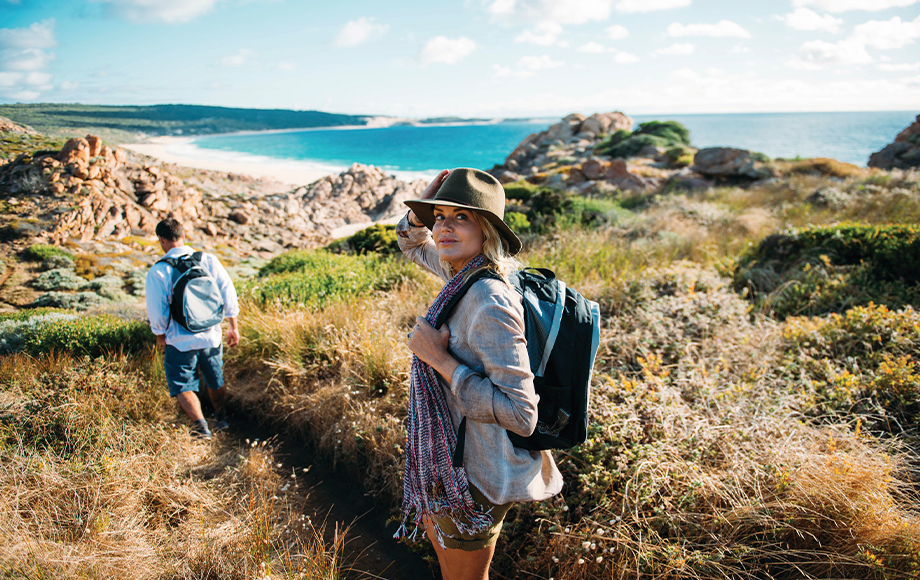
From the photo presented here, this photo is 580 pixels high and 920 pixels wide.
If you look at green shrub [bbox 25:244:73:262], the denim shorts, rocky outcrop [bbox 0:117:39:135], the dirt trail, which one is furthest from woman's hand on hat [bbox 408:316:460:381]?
rocky outcrop [bbox 0:117:39:135]

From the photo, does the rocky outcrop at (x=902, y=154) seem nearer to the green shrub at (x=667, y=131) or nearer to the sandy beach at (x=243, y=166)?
the green shrub at (x=667, y=131)

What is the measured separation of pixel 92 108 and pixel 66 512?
13.6 meters

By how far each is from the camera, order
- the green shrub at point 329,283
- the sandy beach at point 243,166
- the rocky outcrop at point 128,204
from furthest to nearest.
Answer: the sandy beach at point 243,166 < the rocky outcrop at point 128,204 < the green shrub at point 329,283

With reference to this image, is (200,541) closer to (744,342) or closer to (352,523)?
(352,523)

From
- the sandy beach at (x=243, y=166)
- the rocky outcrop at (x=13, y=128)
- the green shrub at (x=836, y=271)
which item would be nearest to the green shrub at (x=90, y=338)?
the rocky outcrop at (x=13, y=128)

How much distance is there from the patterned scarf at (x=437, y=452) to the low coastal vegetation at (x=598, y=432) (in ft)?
3.18

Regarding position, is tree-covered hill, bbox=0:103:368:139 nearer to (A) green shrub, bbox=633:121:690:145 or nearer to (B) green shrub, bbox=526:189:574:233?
(B) green shrub, bbox=526:189:574:233

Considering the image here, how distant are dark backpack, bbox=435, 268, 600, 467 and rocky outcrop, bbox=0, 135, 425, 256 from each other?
10160mm

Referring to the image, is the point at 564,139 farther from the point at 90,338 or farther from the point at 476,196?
the point at 476,196

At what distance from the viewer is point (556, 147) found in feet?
136

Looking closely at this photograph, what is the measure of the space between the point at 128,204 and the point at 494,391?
1332 centimetres

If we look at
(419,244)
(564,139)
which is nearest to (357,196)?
(419,244)

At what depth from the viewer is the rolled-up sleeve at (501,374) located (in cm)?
143

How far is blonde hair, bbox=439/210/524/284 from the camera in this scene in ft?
5.42
